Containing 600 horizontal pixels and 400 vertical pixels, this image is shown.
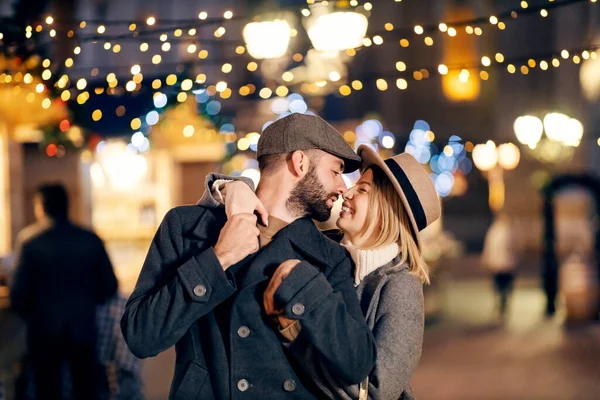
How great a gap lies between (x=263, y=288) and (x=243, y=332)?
0.57 feet

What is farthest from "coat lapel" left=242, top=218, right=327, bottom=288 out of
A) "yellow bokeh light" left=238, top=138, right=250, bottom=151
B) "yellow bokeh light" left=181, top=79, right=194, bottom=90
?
"yellow bokeh light" left=238, top=138, right=250, bottom=151

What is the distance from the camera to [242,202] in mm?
2832

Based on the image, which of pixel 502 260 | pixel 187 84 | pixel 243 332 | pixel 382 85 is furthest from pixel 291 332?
pixel 502 260

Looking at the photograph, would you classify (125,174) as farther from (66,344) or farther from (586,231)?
(586,231)

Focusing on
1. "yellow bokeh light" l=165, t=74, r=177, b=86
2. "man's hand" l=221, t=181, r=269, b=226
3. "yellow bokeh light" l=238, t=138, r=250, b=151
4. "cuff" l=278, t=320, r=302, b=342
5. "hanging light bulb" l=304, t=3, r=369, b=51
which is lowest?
"cuff" l=278, t=320, r=302, b=342

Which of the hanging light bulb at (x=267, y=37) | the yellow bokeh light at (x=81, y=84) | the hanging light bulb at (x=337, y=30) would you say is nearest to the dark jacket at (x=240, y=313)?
the yellow bokeh light at (x=81, y=84)

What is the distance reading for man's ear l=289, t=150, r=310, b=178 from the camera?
2.89 meters

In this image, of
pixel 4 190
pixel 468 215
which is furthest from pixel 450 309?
pixel 468 215

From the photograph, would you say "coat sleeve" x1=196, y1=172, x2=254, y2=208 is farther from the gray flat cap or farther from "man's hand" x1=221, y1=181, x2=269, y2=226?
the gray flat cap

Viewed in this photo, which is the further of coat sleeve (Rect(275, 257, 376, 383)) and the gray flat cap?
the gray flat cap

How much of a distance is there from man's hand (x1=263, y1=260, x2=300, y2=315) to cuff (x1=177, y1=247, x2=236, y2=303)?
0.40 feet

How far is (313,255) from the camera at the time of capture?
2.85 m

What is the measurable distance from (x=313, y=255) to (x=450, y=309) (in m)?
13.3

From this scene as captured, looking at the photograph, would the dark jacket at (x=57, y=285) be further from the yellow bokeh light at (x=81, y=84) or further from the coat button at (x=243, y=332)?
the coat button at (x=243, y=332)
